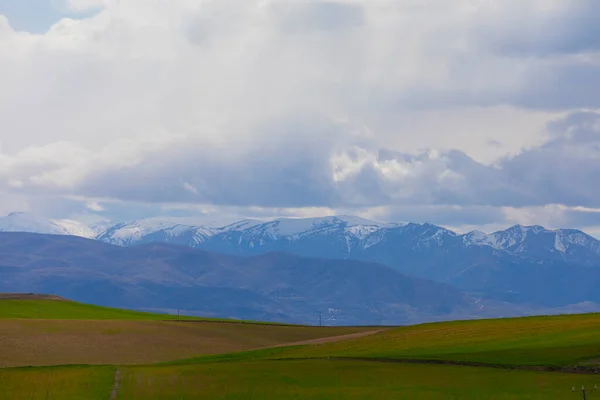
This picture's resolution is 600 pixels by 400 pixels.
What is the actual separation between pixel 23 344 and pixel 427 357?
56.6m

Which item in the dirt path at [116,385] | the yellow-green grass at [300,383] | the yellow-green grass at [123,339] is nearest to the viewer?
the yellow-green grass at [300,383]

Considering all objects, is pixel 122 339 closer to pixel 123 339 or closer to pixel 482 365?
pixel 123 339

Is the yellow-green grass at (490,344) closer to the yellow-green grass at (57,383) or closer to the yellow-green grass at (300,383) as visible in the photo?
the yellow-green grass at (300,383)

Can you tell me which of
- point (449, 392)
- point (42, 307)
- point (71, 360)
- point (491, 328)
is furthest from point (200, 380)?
point (42, 307)

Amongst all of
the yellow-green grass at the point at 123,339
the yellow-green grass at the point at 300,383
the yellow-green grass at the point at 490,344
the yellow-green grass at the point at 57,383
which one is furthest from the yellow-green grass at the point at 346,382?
the yellow-green grass at the point at 123,339

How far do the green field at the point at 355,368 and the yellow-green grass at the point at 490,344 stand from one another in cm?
13

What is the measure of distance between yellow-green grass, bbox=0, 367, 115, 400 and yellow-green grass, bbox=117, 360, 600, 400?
2116 mm

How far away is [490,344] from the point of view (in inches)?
4090

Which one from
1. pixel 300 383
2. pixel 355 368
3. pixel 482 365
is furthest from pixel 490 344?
pixel 300 383

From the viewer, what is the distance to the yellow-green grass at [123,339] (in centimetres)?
11869

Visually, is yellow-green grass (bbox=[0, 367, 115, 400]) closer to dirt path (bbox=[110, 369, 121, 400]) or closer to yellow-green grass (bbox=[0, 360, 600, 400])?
yellow-green grass (bbox=[0, 360, 600, 400])

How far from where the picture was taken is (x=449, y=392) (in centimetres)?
7225

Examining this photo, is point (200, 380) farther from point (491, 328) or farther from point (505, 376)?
point (491, 328)

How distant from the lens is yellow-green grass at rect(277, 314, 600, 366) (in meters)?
89.4
